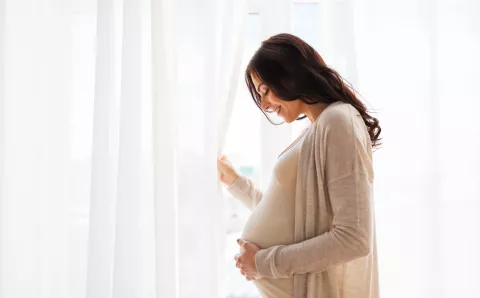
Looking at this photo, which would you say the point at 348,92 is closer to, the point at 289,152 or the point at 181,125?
the point at 289,152

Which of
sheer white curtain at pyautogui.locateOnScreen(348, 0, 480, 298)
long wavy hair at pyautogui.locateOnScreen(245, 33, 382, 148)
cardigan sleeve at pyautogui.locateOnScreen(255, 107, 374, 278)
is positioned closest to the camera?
cardigan sleeve at pyautogui.locateOnScreen(255, 107, 374, 278)

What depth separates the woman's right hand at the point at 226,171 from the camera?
4.11 ft

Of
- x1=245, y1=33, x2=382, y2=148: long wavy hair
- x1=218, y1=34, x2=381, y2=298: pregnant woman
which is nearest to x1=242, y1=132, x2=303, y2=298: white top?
x1=218, y1=34, x2=381, y2=298: pregnant woman

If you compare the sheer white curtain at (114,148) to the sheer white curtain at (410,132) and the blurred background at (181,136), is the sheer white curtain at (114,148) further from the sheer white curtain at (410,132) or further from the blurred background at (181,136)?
the sheer white curtain at (410,132)

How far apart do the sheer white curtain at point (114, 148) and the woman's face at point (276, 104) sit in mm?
133

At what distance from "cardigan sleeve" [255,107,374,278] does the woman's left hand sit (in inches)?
2.8

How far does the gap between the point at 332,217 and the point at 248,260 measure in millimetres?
206

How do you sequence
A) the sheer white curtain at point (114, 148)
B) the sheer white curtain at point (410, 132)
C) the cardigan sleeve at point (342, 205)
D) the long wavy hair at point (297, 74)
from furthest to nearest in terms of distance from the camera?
1. the sheer white curtain at point (410, 132)
2. the sheer white curtain at point (114, 148)
3. the long wavy hair at point (297, 74)
4. the cardigan sleeve at point (342, 205)

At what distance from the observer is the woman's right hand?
4.11 ft

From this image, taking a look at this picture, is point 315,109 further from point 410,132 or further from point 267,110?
point 410,132

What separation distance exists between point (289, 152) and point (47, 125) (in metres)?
0.67

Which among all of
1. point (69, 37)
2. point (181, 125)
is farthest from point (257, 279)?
point (69, 37)

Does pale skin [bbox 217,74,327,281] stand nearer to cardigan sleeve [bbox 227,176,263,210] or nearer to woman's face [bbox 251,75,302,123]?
woman's face [bbox 251,75,302,123]

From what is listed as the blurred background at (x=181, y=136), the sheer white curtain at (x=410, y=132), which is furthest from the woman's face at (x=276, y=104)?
the sheer white curtain at (x=410, y=132)
